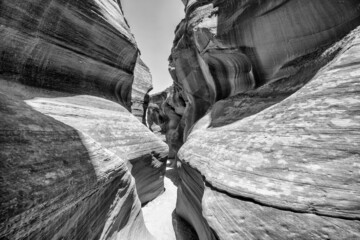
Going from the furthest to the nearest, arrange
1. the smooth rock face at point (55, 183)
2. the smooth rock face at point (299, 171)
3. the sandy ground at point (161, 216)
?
the sandy ground at point (161, 216) → the smooth rock face at point (299, 171) → the smooth rock face at point (55, 183)

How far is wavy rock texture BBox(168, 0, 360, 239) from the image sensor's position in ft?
11.8

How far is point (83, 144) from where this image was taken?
8.68ft

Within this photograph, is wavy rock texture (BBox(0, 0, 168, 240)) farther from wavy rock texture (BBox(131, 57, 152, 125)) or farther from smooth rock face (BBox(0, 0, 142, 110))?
wavy rock texture (BBox(131, 57, 152, 125))

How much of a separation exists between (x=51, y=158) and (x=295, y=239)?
293 cm

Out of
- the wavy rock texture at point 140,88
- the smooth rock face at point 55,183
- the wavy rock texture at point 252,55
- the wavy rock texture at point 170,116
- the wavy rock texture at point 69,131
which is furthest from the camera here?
the wavy rock texture at point 170,116

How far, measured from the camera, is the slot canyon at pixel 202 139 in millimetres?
1730

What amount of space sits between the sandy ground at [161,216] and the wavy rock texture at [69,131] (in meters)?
0.41

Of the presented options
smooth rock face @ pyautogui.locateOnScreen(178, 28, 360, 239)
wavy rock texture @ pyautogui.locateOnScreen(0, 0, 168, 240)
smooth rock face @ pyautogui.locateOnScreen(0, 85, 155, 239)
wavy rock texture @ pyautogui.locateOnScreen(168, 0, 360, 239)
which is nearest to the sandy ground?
wavy rock texture @ pyautogui.locateOnScreen(0, 0, 168, 240)

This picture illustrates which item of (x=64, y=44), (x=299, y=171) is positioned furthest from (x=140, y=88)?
(x=299, y=171)

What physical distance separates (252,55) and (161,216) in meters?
7.19

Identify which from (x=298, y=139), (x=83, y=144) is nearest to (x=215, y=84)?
(x=298, y=139)

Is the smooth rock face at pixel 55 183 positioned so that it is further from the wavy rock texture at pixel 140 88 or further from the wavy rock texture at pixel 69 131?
the wavy rock texture at pixel 140 88

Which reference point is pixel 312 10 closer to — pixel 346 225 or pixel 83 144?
pixel 346 225

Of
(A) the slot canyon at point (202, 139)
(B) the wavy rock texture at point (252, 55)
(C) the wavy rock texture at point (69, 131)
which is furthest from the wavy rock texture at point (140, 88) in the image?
(B) the wavy rock texture at point (252, 55)
